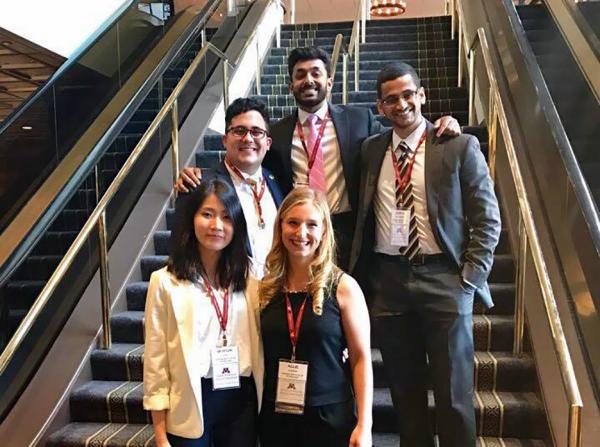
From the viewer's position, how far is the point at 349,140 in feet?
8.14

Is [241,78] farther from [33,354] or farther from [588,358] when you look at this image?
[588,358]

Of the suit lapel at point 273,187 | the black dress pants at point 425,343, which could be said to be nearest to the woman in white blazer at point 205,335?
the suit lapel at point 273,187

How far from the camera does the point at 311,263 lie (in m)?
1.77

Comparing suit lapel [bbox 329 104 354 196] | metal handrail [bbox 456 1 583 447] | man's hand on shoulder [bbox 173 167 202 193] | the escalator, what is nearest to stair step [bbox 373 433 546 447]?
metal handrail [bbox 456 1 583 447]

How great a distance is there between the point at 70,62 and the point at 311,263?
4918 millimetres

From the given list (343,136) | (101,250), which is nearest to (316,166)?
(343,136)

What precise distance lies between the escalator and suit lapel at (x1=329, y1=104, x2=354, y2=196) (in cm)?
149

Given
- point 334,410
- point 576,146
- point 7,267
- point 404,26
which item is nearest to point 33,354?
point 7,267

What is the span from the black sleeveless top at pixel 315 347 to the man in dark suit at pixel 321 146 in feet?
2.23

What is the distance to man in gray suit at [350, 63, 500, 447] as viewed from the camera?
2051mm

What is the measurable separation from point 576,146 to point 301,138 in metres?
1.73

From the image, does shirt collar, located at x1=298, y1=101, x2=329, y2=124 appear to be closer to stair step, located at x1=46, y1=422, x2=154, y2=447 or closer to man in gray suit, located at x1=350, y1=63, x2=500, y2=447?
man in gray suit, located at x1=350, y1=63, x2=500, y2=447

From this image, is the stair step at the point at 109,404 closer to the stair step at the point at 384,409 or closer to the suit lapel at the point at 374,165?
the stair step at the point at 384,409

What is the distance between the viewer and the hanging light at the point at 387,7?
39.2ft
